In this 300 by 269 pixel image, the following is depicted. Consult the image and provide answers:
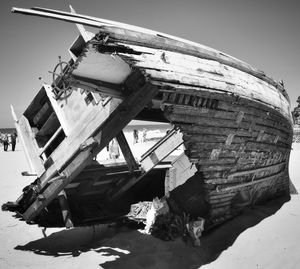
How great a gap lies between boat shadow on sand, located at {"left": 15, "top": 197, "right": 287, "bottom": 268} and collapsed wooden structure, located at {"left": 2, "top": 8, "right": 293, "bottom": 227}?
0.32m

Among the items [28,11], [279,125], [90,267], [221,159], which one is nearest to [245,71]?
[279,125]

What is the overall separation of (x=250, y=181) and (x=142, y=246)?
2.86 meters

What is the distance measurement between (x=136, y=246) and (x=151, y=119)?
8.71ft

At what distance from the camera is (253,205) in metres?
6.12

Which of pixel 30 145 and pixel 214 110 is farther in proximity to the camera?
pixel 30 145


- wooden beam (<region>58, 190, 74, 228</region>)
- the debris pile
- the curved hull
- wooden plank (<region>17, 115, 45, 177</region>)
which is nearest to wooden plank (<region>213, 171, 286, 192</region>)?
the curved hull

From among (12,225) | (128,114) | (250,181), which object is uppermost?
(128,114)

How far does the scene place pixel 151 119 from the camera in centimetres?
507

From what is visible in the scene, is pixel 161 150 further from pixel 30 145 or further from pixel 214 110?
pixel 30 145

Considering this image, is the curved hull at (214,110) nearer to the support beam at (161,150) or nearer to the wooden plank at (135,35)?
the wooden plank at (135,35)

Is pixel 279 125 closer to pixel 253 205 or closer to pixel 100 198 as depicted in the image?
pixel 253 205

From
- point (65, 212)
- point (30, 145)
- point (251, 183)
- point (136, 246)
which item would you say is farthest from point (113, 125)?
point (251, 183)

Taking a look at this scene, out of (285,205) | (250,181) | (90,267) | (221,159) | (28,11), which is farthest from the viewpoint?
(285,205)

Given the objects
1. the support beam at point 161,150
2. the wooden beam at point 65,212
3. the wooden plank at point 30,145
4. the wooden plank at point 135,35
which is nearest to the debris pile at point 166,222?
the support beam at point 161,150
